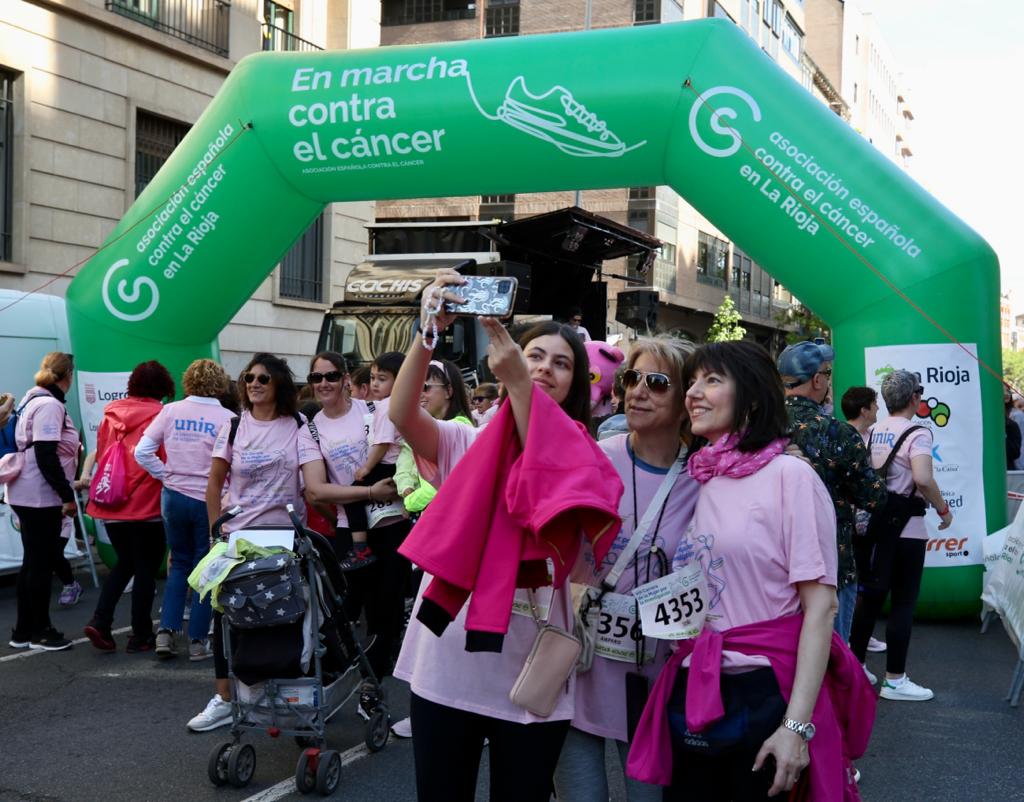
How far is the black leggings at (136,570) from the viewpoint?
7.07 metres

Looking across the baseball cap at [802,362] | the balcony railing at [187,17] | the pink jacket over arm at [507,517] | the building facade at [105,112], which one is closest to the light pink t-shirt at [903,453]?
the baseball cap at [802,362]

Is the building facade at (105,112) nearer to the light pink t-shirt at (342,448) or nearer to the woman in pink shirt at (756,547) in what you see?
the light pink t-shirt at (342,448)

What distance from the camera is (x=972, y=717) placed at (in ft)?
20.6

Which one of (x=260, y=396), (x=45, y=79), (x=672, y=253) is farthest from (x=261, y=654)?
(x=672, y=253)

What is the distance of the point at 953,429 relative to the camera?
8312 millimetres

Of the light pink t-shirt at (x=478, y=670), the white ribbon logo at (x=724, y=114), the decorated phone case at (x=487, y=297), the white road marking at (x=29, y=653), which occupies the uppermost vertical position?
the white ribbon logo at (x=724, y=114)

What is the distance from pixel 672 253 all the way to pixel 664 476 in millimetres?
35350

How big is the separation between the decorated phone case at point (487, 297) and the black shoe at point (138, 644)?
553 centimetres

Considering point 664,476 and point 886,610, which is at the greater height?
point 664,476

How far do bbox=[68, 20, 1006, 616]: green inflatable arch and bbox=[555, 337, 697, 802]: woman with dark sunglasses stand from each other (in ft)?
19.2

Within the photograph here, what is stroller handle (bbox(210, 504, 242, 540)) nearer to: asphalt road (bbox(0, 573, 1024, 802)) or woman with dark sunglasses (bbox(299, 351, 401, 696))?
woman with dark sunglasses (bbox(299, 351, 401, 696))

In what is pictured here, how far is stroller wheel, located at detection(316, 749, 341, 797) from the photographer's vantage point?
4688mm

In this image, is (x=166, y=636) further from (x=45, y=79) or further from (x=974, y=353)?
(x=45, y=79)

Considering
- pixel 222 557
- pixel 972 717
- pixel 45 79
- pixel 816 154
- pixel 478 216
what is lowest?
pixel 972 717
